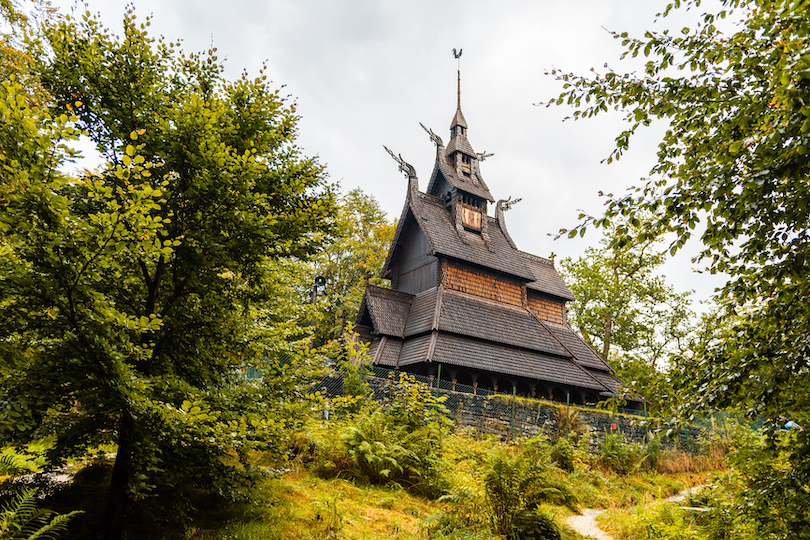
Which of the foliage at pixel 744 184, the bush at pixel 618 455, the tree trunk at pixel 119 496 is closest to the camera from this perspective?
the foliage at pixel 744 184

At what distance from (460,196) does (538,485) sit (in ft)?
61.8

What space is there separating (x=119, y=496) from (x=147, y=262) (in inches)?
97.7

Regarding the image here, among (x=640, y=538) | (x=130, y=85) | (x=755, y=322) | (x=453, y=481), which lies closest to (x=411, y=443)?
(x=453, y=481)

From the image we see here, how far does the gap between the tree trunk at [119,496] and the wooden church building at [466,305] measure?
1194 cm

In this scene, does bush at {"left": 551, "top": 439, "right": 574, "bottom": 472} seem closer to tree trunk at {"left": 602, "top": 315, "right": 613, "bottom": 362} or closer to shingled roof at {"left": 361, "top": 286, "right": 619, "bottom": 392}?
shingled roof at {"left": 361, "top": 286, "right": 619, "bottom": 392}

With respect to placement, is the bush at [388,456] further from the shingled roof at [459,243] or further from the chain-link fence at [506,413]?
the shingled roof at [459,243]

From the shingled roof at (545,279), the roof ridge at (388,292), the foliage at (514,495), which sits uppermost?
the shingled roof at (545,279)

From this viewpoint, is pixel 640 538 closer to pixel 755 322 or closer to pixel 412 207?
pixel 755 322

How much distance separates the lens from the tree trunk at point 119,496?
4797 millimetres

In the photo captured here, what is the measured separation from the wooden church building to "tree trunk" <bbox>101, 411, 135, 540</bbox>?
39.2ft

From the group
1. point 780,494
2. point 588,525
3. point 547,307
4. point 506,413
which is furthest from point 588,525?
point 547,307

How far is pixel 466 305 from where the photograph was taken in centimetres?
2041

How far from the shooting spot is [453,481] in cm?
856

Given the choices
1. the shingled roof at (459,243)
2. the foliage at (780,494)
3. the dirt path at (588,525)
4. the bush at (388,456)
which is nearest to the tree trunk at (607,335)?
the shingled roof at (459,243)
